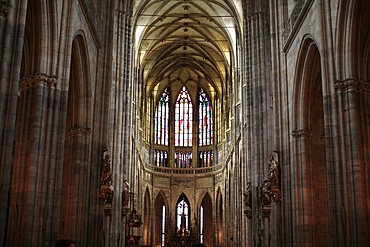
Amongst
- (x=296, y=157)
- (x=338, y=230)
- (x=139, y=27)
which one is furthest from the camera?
(x=139, y=27)

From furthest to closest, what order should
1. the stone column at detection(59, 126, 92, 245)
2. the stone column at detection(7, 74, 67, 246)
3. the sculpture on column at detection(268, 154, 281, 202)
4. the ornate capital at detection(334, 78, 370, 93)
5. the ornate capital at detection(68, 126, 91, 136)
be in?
1. the sculpture on column at detection(268, 154, 281, 202)
2. the ornate capital at detection(68, 126, 91, 136)
3. the stone column at detection(59, 126, 92, 245)
4. the ornate capital at detection(334, 78, 370, 93)
5. the stone column at detection(7, 74, 67, 246)

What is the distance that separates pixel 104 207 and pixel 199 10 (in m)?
24.6

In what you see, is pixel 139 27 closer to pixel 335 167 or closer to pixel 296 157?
pixel 296 157

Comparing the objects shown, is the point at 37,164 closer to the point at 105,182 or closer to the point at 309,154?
the point at 105,182

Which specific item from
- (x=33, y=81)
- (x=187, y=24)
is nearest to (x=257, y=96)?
(x=33, y=81)

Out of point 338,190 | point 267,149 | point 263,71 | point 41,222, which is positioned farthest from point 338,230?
point 263,71

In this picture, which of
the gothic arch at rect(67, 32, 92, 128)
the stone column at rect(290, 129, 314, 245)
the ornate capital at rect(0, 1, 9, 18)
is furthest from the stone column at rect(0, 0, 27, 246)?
the stone column at rect(290, 129, 314, 245)

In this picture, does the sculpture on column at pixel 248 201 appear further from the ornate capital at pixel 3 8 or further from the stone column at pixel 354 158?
the ornate capital at pixel 3 8

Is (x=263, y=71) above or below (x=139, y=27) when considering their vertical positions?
below

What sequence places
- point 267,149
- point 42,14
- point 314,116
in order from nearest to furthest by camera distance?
point 42,14, point 314,116, point 267,149

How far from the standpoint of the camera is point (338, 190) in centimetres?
1529

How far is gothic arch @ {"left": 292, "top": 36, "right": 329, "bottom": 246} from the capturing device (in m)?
19.9

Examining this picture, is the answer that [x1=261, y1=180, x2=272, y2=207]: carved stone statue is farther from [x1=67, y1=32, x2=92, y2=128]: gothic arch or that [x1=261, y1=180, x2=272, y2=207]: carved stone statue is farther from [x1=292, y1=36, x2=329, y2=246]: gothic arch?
[x1=67, y1=32, x2=92, y2=128]: gothic arch

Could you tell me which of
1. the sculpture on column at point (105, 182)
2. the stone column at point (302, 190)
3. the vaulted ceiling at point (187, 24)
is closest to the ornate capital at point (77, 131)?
the sculpture on column at point (105, 182)
